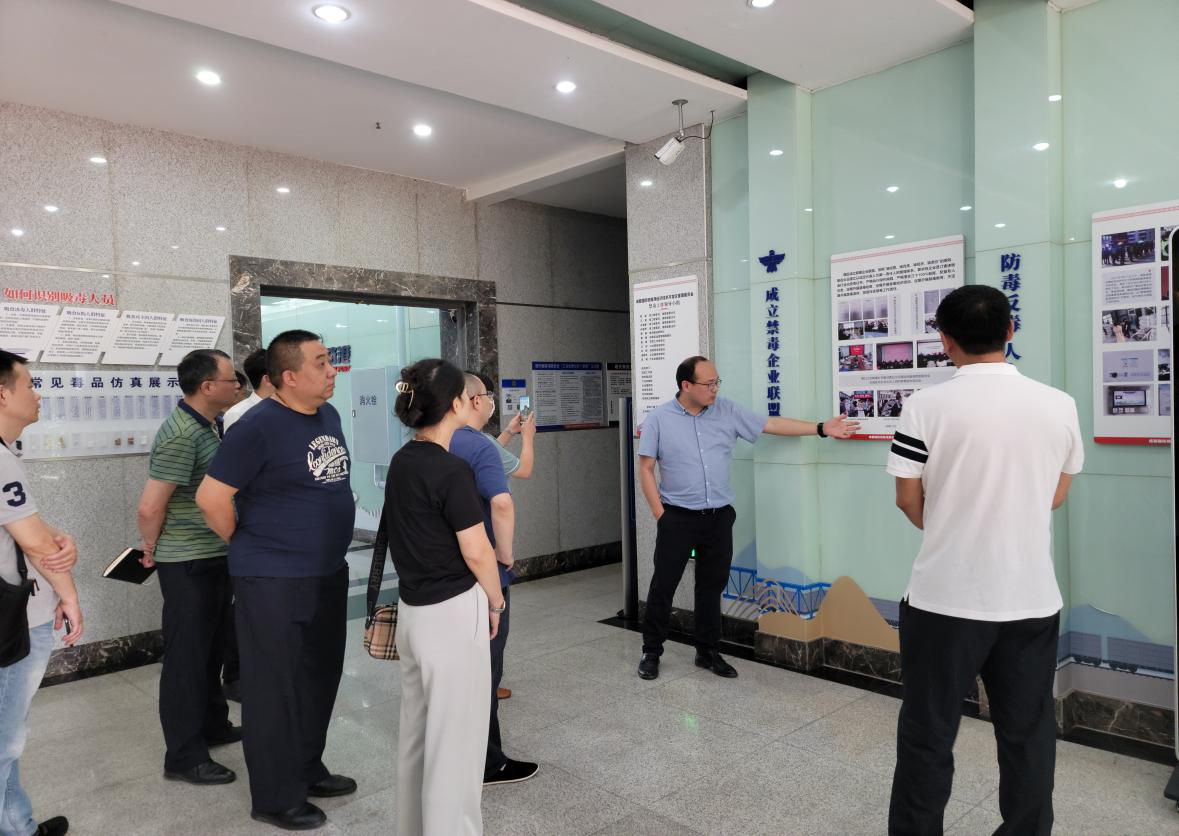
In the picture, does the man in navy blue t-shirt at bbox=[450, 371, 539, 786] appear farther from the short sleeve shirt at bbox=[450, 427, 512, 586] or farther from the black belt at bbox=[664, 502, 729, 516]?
the black belt at bbox=[664, 502, 729, 516]

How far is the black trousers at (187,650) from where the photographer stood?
3.00 meters

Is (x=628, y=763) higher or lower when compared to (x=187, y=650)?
lower

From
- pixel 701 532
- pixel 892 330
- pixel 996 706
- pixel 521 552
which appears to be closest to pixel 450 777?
pixel 996 706

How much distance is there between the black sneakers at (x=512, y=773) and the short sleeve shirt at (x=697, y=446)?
1492mm

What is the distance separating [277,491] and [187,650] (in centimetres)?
89

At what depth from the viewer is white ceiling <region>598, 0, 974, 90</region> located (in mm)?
3246

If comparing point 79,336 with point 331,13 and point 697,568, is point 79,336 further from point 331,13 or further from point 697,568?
point 697,568

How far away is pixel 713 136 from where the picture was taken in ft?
15.1

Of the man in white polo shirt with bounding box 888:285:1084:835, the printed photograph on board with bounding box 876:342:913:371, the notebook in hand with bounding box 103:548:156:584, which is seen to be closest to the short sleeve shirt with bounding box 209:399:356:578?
the notebook in hand with bounding box 103:548:156:584

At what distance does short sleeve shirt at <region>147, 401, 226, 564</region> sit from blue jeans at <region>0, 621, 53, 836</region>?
0.67 metres

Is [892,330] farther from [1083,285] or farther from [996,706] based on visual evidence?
[996,706]

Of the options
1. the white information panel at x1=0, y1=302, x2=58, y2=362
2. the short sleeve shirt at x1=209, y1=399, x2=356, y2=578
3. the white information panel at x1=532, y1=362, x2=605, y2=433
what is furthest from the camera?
the white information panel at x1=532, y1=362, x2=605, y2=433

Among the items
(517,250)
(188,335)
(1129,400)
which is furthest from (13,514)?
(517,250)

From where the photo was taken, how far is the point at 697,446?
402 cm
